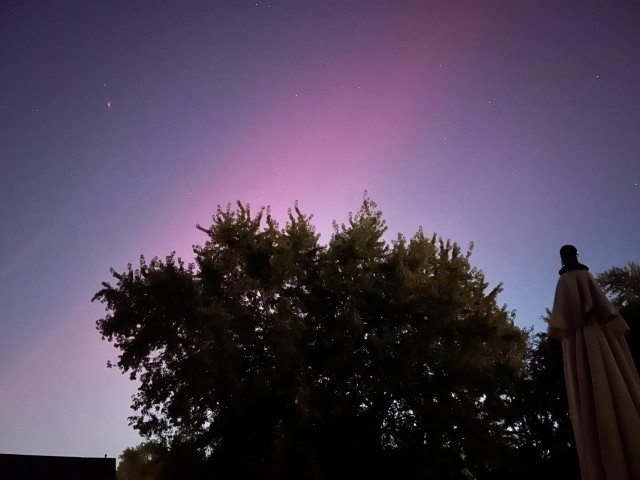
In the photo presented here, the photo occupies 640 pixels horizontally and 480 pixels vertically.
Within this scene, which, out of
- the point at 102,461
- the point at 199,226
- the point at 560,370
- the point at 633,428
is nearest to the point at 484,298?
the point at 560,370

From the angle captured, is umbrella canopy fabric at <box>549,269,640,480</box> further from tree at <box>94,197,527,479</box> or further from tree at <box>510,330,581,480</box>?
tree at <box>510,330,581,480</box>

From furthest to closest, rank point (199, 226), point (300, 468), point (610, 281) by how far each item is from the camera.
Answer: point (610, 281) < point (199, 226) < point (300, 468)

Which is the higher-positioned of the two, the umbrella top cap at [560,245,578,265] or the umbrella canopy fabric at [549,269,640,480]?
the umbrella top cap at [560,245,578,265]

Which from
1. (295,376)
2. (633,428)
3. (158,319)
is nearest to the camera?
(633,428)

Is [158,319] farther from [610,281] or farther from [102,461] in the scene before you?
[610,281]

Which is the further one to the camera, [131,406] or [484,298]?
[484,298]

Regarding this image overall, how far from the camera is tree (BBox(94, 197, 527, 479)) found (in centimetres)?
1686

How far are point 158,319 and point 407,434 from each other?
38.1 feet

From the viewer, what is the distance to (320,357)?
18484 mm

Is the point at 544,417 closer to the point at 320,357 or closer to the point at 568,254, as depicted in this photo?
the point at 320,357

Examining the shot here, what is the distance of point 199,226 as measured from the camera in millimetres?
21578

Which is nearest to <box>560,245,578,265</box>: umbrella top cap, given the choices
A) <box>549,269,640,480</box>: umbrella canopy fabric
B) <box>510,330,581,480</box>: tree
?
<box>549,269,640,480</box>: umbrella canopy fabric

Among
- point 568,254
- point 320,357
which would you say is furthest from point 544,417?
point 568,254

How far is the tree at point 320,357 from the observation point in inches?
664
